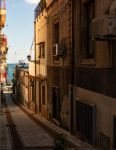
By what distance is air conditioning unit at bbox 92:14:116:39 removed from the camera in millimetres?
12812

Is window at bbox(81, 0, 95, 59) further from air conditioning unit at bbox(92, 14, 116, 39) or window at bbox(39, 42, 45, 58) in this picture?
window at bbox(39, 42, 45, 58)

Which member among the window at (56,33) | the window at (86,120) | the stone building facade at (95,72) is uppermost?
the window at (56,33)

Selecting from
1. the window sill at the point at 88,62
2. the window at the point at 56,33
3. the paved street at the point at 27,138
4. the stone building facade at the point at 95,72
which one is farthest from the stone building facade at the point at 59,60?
the window sill at the point at 88,62

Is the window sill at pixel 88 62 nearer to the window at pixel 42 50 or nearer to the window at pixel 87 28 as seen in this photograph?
the window at pixel 87 28

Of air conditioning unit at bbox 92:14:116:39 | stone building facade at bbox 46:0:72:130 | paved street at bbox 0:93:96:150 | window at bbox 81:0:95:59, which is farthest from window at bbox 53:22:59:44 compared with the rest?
air conditioning unit at bbox 92:14:116:39

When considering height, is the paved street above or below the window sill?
below

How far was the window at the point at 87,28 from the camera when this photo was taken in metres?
17.3

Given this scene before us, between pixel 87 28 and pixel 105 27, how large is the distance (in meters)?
4.93

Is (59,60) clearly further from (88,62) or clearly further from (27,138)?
(88,62)

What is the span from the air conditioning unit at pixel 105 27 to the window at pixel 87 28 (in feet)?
12.3

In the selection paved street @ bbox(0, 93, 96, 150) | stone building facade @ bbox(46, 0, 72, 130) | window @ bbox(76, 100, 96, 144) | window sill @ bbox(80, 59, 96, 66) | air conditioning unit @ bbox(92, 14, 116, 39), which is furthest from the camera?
stone building facade @ bbox(46, 0, 72, 130)

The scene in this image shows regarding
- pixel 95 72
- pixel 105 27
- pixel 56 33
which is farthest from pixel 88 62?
pixel 56 33

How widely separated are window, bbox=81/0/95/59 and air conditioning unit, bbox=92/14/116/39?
12.3ft

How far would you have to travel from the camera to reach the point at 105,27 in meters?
12.9
